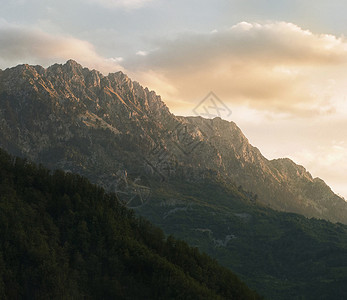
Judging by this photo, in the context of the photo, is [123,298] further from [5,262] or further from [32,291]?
[5,262]

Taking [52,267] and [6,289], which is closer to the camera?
[6,289]

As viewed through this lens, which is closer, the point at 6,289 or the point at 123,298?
the point at 6,289

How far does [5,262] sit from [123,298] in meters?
50.6

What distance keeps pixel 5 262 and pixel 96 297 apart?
1573 inches

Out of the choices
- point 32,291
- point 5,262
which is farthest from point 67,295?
point 5,262

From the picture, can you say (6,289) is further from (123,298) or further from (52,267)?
(123,298)

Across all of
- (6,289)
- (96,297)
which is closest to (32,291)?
(6,289)

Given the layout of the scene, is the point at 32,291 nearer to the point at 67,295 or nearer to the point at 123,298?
the point at 67,295

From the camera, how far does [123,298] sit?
19975 centimetres

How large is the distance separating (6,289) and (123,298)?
46.2 m

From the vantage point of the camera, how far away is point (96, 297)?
19938 centimetres

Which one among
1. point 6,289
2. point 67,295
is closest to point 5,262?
point 6,289

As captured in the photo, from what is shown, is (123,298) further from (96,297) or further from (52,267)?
(52,267)

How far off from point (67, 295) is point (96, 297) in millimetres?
13710
